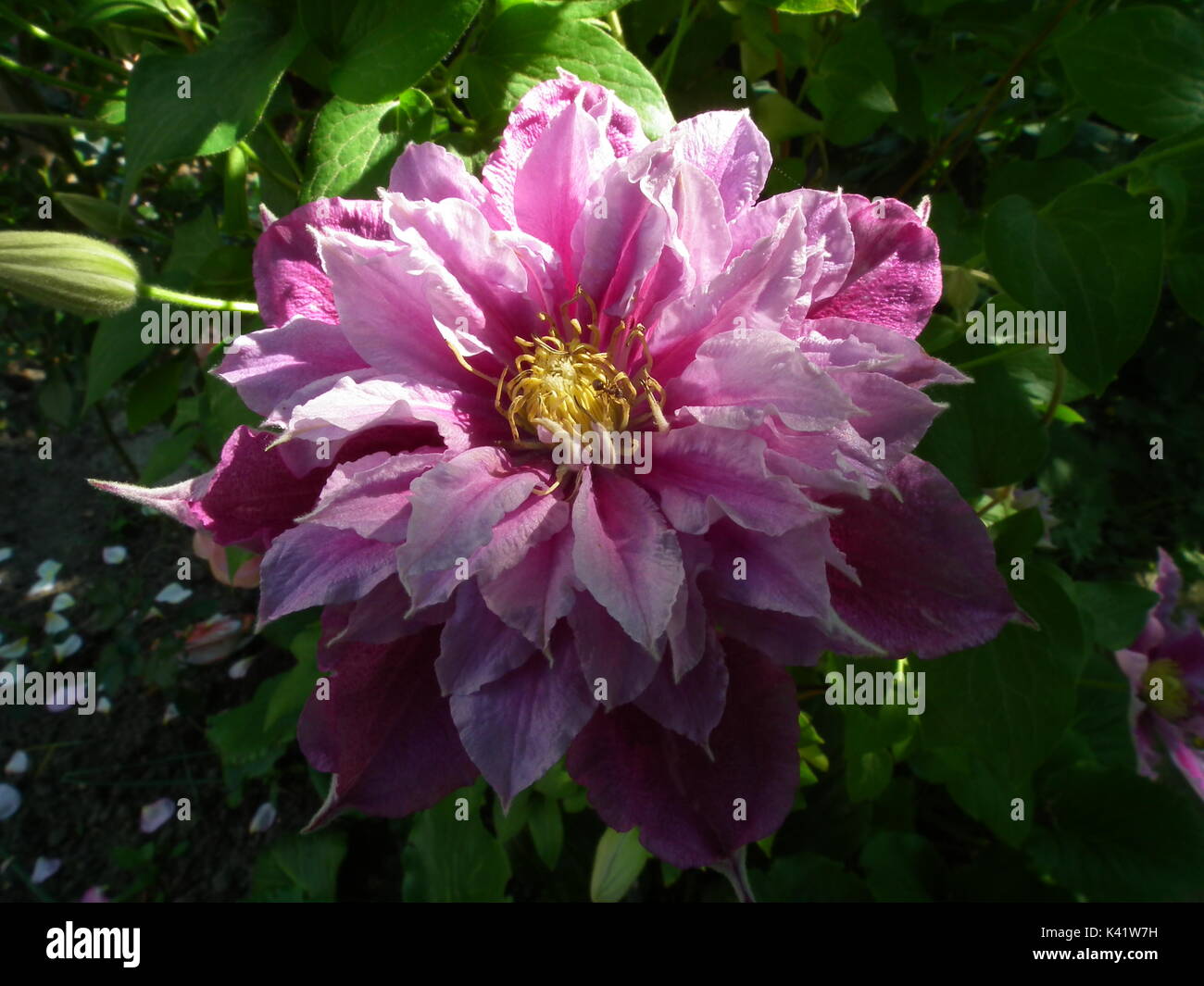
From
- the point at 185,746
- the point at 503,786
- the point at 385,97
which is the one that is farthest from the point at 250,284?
the point at 185,746

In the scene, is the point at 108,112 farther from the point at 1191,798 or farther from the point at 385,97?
the point at 1191,798

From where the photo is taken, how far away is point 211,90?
51 cm

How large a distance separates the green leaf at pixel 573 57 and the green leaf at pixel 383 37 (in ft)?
0.21

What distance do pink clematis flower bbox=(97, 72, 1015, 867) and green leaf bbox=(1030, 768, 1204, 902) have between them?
75 centimetres

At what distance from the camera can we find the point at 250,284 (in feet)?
2.22

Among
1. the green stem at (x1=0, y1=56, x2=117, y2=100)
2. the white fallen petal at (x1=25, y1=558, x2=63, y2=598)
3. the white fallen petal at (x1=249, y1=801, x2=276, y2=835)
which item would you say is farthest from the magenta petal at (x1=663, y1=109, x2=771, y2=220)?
the white fallen petal at (x1=25, y1=558, x2=63, y2=598)

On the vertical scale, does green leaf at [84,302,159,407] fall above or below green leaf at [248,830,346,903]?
above

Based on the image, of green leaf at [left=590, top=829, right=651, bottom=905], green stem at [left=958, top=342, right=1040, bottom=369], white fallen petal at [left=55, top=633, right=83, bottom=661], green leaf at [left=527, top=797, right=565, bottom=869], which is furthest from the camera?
white fallen petal at [left=55, top=633, right=83, bottom=661]

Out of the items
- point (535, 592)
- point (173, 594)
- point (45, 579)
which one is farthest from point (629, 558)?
point (45, 579)

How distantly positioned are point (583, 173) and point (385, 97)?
0.47 ft

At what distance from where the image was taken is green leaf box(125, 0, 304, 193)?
489 millimetres

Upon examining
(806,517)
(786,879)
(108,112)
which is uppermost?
(108,112)

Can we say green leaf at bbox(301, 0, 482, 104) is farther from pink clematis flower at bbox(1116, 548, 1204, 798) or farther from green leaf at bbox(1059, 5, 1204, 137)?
pink clematis flower at bbox(1116, 548, 1204, 798)

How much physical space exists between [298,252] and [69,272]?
19 centimetres
